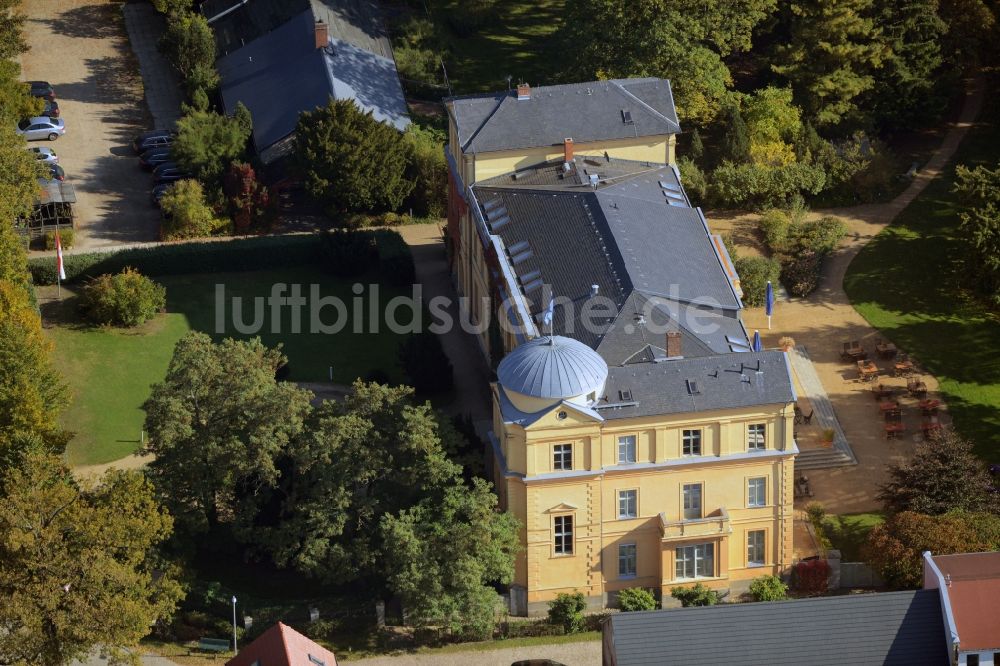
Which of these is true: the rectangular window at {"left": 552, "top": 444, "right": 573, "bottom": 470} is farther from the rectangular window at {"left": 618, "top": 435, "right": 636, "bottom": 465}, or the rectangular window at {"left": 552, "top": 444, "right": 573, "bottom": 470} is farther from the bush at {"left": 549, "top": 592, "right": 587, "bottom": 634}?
the bush at {"left": 549, "top": 592, "right": 587, "bottom": 634}

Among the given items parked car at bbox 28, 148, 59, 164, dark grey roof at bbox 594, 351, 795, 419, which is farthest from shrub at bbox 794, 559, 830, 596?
parked car at bbox 28, 148, 59, 164

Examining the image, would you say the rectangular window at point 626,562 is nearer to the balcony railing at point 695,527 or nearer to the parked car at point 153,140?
the balcony railing at point 695,527

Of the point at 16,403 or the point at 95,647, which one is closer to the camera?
the point at 95,647

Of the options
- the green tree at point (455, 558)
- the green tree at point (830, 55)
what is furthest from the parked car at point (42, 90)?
the green tree at point (455, 558)

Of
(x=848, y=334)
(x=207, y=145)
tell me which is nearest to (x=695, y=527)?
(x=848, y=334)

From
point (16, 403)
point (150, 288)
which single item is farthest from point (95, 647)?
point (150, 288)

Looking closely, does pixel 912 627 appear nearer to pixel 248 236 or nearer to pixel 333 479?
pixel 333 479

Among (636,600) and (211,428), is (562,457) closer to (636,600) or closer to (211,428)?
(636,600)
